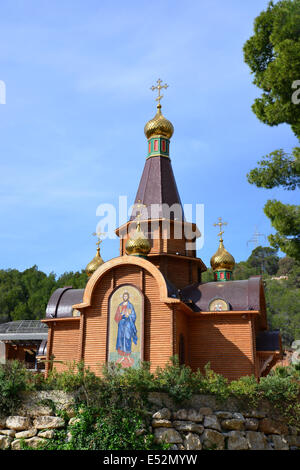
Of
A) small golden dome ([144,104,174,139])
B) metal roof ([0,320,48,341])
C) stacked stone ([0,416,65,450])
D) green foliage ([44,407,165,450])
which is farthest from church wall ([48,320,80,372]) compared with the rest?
small golden dome ([144,104,174,139])

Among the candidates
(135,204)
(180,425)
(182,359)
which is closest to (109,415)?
(180,425)

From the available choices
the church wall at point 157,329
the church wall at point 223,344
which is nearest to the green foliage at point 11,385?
the church wall at point 157,329

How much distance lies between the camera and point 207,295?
16.3 meters

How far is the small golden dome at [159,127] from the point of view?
63.9 ft

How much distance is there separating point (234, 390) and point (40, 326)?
19.3 meters

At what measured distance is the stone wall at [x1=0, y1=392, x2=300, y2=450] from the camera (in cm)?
991

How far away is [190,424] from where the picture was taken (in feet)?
33.5

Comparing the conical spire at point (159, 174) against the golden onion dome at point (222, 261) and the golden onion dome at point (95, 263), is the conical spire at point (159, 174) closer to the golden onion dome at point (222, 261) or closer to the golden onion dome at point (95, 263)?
the golden onion dome at point (222, 261)

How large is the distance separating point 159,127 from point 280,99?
9.15 m

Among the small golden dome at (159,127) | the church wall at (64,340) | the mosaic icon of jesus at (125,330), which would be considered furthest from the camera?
the small golden dome at (159,127)

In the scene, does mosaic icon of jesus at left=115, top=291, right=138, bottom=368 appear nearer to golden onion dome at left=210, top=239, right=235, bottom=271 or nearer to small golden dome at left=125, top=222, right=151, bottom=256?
small golden dome at left=125, top=222, right=151, bottom=256

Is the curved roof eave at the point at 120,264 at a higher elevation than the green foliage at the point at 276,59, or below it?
below

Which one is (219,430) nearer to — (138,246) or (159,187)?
(138,246)

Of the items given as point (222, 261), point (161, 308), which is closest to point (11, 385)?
point (161, 308)
